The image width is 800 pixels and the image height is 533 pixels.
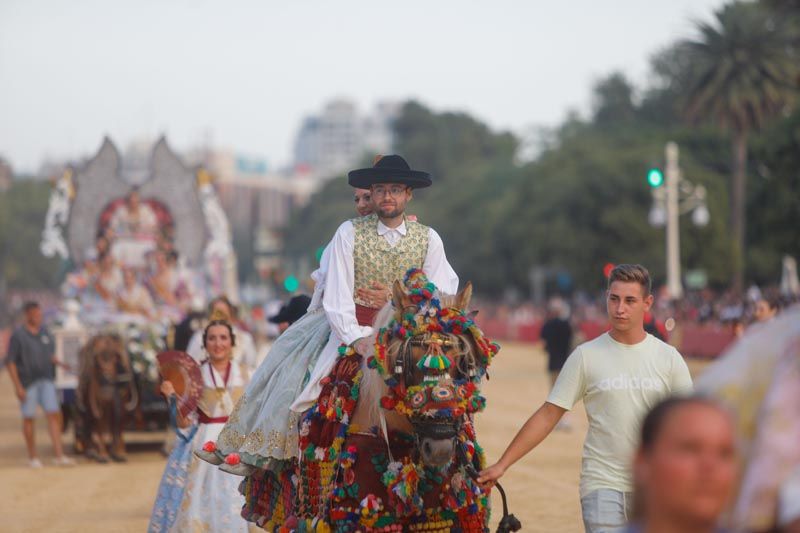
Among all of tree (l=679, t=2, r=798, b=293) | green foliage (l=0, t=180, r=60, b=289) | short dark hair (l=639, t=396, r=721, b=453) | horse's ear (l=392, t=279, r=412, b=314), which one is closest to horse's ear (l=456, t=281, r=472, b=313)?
horse's ear (l=392, t=279, r=412, b=314)

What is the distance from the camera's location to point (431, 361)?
20.4ft

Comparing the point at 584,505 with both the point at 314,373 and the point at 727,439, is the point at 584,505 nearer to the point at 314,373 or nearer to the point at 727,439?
the point at 314,373

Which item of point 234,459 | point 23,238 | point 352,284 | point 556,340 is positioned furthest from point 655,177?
point 23,238

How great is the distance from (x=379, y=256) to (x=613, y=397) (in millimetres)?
1644

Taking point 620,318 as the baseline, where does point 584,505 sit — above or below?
below

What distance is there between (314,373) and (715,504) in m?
4.52

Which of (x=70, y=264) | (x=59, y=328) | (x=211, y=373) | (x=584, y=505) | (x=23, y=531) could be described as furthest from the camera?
(x=70, y=264)

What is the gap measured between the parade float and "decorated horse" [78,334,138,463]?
1162mm

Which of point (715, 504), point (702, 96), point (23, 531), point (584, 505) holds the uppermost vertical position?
point (702, 96)

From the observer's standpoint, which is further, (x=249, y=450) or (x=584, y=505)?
(x=249, y=450)

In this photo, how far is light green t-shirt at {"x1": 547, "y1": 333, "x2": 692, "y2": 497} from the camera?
6426mm

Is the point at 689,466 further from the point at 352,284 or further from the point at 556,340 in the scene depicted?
the point at 556,340

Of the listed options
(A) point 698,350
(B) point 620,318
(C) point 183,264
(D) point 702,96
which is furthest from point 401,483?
(D) point 702,96

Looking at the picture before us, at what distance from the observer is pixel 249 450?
305 inches
